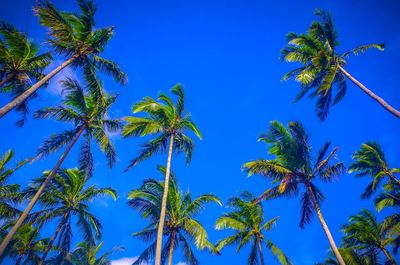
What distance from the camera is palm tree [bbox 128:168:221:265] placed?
16.8 m

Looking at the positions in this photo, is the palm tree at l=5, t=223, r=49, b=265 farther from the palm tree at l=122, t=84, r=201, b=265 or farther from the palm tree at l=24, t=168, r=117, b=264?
the palm tree at l=122, t=84, r=201, b=265

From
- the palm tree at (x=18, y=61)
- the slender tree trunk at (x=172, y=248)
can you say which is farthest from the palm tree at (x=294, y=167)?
the palm tree at (x=18, y=61)

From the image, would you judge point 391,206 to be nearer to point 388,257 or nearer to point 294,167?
point 388,257

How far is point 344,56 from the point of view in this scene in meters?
18.4

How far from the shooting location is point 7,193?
19.4 m

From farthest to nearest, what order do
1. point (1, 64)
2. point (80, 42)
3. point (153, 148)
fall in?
point (153, 148)
point (1, 64)
point (80, 42)

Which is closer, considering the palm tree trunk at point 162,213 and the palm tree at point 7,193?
the palm tree trunk at point 162,213

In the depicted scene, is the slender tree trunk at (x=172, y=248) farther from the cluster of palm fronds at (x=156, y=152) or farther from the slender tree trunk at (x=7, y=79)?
the slender tree trunk at (x=7, y=79)

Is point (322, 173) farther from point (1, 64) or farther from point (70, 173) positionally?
point (1, 64)

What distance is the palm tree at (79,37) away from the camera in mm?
14141

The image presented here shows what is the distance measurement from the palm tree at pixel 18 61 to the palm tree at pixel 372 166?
85.1 feet

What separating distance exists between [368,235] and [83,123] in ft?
74.3

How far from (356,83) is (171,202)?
14837 mm

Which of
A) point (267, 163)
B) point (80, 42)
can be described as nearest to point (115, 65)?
point (80, 42)
